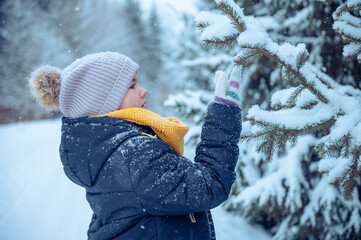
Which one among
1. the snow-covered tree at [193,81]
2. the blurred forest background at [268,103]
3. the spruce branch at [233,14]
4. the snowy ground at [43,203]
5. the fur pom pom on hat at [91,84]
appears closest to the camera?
the spruce branch at [233,14]

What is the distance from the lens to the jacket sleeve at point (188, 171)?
123cm

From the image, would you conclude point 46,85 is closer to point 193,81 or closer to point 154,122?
point 154,122

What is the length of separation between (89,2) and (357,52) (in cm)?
2081

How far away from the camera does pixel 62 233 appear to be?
489 cm

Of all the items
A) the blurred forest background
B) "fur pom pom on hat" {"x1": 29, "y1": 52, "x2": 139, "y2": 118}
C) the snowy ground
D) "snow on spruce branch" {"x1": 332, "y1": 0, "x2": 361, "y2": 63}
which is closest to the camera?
"snow on spruce branch" {"x1": 332, "y1": 0, "x2": 361, "y2": 63}

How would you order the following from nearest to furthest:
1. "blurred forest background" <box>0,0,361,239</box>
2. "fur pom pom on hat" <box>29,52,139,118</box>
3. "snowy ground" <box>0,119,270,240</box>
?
"fur pom pom on hat" <box>29,52,139,118</box>
"blurred forest background" <box>0,0,361,239</box>
"snowy ground" <box>0,119,270,240</box>

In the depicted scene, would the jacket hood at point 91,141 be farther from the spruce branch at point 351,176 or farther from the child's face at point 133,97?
the spruce branch at point 351,176

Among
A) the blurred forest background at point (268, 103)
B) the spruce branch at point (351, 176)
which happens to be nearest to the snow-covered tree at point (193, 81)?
the blurred forest background at point (268, 103)

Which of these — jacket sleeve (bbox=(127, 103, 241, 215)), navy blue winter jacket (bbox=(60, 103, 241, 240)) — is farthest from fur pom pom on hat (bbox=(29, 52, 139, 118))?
jacket sleeve (bbox=(127, 103, 241, 215))

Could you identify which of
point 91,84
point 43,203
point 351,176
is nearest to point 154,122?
point 91,84

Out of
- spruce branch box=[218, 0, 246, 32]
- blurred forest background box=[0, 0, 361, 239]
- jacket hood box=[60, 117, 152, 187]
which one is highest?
spruce branch box=[218, 0, 246, 32]

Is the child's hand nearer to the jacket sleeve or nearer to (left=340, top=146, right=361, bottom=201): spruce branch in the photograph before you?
the jacket sleeve

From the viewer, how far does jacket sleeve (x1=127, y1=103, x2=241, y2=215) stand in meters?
1.23

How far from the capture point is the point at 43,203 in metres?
6.26
